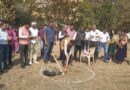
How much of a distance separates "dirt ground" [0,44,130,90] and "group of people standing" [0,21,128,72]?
521 millimetres

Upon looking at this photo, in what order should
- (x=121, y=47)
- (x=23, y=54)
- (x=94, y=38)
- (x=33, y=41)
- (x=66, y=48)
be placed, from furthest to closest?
(x=121, y=47) < (x=94, y=38) < (x=66, y=48) < (x=33, y=41) < (x=23, y=54)

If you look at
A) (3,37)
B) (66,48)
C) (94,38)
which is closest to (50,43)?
(66,48)

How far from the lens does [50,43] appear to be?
48.3 ft

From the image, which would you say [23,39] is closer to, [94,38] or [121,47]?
[94,38]

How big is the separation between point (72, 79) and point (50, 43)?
299 centimetres

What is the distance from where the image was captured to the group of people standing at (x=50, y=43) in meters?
13.1

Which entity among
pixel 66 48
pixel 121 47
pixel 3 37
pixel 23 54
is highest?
pixel 3 37

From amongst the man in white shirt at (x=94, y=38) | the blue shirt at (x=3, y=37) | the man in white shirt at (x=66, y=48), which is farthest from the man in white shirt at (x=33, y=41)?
the man in white shirt at (x=94, y=38)

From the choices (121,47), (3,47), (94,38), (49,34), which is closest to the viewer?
(3,47)

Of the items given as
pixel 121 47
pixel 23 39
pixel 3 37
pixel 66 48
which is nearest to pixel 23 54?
pixel 23 39

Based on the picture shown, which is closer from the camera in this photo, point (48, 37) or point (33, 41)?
point (33, 41)

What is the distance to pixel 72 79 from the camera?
40.1ft

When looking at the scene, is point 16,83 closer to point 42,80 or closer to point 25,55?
point 42,80

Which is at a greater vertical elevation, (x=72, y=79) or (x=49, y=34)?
(x=49, y=34)
